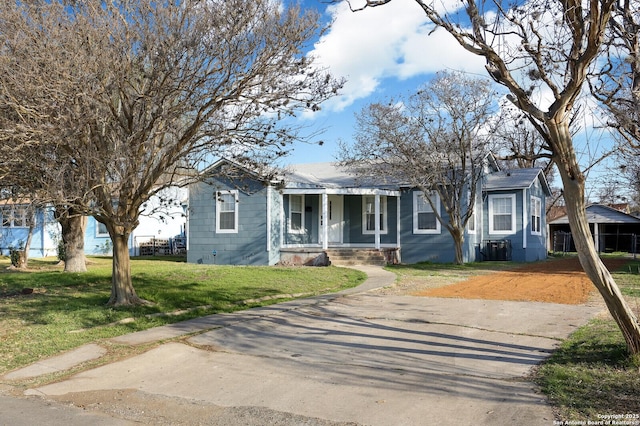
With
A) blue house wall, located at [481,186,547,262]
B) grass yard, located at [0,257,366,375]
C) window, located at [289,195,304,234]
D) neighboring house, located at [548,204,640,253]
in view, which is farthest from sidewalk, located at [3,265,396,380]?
neighboring house, located at [548,204,640,253]

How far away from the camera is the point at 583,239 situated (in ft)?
20.1

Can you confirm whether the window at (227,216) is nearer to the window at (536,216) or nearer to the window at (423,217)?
the window at (423,217)

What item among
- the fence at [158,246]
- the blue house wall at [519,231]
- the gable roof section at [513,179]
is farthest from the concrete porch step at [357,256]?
the fence at [158,246]

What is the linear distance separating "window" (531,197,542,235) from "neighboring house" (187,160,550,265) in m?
0.05

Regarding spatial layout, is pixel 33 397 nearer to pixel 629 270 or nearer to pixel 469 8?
pixel 469 8

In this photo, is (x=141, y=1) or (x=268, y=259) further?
(x=268, y=259)

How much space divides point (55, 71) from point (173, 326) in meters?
4.71

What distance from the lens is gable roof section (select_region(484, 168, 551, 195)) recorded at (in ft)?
78.3

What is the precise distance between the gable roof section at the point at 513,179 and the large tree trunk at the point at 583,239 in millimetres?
17551

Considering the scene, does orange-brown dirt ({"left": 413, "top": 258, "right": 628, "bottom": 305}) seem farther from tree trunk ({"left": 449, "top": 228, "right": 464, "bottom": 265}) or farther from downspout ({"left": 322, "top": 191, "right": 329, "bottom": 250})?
downspout ({"left": 322, "top": 191, "right": 329, "bottom": 250})

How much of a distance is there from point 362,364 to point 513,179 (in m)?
20.1

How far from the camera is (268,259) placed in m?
20.6

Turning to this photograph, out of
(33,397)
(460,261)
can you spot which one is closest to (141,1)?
(33,397)

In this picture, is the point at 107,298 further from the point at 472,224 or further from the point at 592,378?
the point at 472,224
